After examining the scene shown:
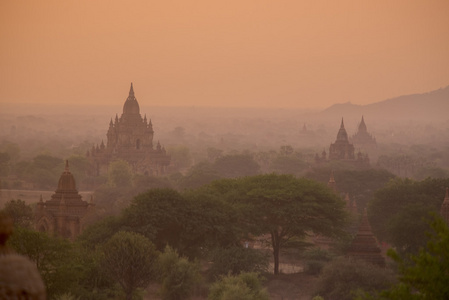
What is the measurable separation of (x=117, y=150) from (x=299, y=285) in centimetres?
6471

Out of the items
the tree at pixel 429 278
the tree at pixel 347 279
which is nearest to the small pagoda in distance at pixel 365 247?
the tree at pixel 347 279

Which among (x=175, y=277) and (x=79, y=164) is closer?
(x=175, y=277)

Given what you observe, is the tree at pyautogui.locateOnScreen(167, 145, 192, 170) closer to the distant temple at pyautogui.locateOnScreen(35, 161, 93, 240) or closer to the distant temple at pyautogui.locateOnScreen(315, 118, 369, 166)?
the distant temple at pyautogui.locateOnScreen(315, 118, 369, 166)

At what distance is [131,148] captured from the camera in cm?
10469

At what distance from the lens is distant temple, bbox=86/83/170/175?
104 meters

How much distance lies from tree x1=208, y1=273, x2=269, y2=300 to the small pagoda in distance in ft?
31.7

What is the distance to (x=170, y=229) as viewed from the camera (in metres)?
43.7

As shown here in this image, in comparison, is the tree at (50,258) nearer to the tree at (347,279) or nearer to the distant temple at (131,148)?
the tree at (347,279)

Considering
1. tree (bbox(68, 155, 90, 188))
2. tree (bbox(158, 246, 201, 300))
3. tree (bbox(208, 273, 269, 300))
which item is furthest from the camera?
tree (bbox(68, 155, 90, 188))

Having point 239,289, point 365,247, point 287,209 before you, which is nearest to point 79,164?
point 287,209

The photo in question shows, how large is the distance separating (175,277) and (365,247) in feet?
40.3

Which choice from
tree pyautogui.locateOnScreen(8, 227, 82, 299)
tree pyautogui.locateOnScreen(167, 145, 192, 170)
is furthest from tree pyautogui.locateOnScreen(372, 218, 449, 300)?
tree pyautogui.locateOnScreen(167, 145, 192, 170)

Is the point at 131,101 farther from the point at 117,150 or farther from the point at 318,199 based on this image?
the point at 318,199

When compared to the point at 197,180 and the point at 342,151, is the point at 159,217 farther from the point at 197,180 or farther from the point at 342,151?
the point at 342,151
